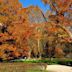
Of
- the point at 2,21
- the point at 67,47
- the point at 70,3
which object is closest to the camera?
the point at 70,3

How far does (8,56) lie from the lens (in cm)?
3422

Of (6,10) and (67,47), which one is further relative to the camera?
(67,47)

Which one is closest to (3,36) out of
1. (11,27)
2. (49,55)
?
(11,27)

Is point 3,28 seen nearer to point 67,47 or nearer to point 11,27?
point 11,27

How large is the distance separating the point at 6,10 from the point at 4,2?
3.90 ft

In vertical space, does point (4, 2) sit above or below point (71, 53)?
above

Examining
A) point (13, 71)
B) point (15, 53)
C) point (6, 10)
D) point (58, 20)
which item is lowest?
point (13, 71)

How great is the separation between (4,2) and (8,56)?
262 inches

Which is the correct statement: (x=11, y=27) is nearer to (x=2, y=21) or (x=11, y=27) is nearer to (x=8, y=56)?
(x=2, y=21)

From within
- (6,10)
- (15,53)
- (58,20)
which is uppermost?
(6,10)

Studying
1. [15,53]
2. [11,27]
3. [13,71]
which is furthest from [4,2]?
[13,71]

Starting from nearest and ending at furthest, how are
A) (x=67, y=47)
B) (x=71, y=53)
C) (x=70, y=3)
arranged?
(x=70, y=3), (x=67, y=47), (x=71, y=53)

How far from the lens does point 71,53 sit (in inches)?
2071

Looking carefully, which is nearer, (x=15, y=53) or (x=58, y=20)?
(x=58, y=20)
